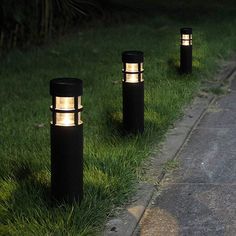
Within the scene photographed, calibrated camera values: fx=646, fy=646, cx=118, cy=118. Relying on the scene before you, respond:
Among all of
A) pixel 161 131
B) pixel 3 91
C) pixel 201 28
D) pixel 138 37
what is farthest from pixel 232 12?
pixel 161 131

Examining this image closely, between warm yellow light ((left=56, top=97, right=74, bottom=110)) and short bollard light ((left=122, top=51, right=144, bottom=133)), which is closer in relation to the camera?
warm yellow light ((left=56, top=97, right=74, bottom=110))

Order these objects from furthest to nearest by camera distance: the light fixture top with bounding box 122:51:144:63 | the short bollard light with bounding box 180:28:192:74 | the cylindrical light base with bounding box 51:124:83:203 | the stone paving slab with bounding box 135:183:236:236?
the short bollard light with bounding box 180:28:192:74 → the light fixture top with bounding box 122:51:144:63 → the stone paving slab with bounding box 135:183:236:236 → the cylindrical light base with bounding box 51:124:83:203

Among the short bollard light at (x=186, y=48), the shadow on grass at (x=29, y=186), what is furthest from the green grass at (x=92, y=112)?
the short bollard light at (x=186, y=48)

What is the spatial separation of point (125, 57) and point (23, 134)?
1.41 m

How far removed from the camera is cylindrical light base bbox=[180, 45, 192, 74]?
9.45 m

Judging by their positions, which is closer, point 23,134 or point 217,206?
point 217,206

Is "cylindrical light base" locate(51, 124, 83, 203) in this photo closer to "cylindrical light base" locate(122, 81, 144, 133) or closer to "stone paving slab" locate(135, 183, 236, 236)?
"stone paving slab" locate(135, 183, 236, 236)

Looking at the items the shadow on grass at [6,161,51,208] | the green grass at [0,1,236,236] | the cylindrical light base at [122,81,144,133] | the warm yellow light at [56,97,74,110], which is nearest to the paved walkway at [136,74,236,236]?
the green grass at [0,1,236,236]

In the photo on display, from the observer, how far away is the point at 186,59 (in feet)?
31.2

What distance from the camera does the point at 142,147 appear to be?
19.7 ft

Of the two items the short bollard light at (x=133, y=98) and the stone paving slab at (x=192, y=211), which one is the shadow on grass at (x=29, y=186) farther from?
the short bollard light at (x=133, y=98)

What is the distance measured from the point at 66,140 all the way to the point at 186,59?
18.2 ft

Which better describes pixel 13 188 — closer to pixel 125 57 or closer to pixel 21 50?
pixel 125 57

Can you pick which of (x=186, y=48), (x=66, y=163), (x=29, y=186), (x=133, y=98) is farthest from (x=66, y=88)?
(x=186, y=48)
